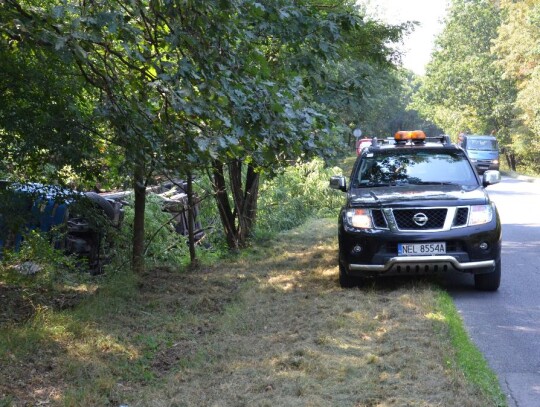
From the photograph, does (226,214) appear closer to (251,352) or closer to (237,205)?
(237,205)

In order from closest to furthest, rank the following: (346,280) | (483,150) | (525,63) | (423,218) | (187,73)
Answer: (187,73)
(423,218)
(346,280)
(483,150)
(525,63)

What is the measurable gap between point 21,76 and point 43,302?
274cm

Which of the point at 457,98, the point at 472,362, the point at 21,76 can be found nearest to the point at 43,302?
the point at 21,76

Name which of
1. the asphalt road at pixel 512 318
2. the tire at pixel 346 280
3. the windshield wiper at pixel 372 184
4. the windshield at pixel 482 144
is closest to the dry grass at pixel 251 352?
the tire at pixel 346 280

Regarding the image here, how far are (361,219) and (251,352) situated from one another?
9.85 ft

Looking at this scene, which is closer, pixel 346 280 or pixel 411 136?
pixel 346 280

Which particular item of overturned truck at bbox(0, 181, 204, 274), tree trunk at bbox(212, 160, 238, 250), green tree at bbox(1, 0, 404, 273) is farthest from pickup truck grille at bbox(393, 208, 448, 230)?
tree trunk at bbox(212, 160, 238, 250)

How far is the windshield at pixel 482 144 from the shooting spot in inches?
1529

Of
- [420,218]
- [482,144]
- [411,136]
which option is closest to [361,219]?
[420,218]

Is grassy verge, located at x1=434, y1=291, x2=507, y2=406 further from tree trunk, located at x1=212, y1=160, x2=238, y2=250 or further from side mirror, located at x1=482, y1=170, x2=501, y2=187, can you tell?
tree trunk, located at x1=212, y1=160, x2=238, y2=250

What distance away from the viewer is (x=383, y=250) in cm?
871

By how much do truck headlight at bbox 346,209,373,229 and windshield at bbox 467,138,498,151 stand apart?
1246 inches

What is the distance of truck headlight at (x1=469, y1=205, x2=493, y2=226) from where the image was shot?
345 inches

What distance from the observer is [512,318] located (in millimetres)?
7770
